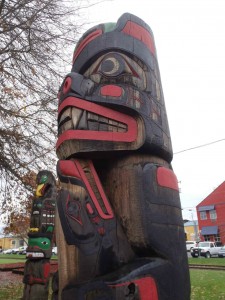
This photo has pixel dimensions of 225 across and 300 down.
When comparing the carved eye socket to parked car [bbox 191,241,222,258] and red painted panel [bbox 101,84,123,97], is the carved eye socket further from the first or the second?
parked car [bbox 191,241,222,258]

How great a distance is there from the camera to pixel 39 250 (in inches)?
228

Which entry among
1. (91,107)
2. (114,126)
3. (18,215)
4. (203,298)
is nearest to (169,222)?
(114,126)

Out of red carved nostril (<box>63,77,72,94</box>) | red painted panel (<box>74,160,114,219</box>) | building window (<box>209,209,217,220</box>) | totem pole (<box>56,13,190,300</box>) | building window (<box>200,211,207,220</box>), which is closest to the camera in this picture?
totem pole (<box>56,13,190,300</box>)

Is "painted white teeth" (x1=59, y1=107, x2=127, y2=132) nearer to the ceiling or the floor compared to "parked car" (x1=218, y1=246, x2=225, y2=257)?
nearer to the ceiling

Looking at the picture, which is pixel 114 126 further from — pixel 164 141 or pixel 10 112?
pixel 10 112

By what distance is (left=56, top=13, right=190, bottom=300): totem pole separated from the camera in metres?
2.20

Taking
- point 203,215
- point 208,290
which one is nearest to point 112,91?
point 208,290

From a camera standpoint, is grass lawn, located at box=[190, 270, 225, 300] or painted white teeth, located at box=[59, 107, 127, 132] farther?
grass lawn, located at box=[190, 270, 225, 300]

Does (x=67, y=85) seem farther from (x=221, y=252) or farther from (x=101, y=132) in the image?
(x=221, y=252)

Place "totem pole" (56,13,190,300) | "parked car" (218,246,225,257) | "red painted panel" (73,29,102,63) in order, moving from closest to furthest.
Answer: "totem pole" (56,13,190,300) → "red painted panel" (73,29,102,63) → "parked car" (218,246,225,257)

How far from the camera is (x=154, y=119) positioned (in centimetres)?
276

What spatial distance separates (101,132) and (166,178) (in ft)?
2.07

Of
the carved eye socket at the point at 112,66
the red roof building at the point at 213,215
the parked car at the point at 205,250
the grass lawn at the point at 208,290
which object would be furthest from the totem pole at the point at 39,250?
the red roof building at the point at 213,215

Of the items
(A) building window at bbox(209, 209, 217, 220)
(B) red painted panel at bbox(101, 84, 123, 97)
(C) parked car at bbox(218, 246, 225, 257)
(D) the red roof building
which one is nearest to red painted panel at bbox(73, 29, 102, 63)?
(B) red painted panel at bbox(101, 84, 123, 97)
